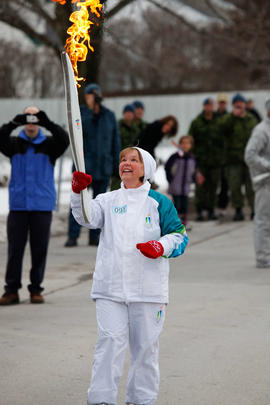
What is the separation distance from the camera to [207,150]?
15422 mm

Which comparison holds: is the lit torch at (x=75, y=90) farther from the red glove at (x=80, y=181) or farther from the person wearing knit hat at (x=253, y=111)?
the person wearing knit hat at (x=253, y=111)

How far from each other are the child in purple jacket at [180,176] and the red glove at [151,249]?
900 cm

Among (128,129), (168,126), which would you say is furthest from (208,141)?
(168,126)

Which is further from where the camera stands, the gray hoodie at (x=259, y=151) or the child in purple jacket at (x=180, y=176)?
the child in purple jacket at (x=180, y=176)

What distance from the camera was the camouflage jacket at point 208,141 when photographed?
1539 cm

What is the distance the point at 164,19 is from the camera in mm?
44688

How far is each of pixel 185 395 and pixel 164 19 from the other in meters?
40.7

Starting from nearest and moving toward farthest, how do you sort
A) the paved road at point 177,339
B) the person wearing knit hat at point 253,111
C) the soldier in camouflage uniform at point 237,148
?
the paved road at point 177,339, the soldier in camouflage uniform at point 237,148, the person wearing knit hat at point 253,111

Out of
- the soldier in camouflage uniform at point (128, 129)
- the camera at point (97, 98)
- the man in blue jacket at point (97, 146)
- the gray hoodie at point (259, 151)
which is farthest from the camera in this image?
the soldier in camouflage uniform at point (128, 129)

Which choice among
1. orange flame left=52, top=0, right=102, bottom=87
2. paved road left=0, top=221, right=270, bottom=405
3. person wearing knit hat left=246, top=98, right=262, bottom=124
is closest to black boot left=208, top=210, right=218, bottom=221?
person wearing knit hat left=246, top=98, right=262, bottom=124

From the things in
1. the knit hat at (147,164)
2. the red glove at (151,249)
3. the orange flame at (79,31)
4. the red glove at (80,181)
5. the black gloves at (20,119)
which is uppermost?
the orange flame at (79,31)

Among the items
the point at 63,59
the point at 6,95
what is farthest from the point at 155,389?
the point at 6,95

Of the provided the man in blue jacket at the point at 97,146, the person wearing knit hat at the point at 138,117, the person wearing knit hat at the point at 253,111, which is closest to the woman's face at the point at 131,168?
the man in blue jacket at the point at 97,146

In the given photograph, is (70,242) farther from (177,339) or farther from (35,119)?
(177,339)
